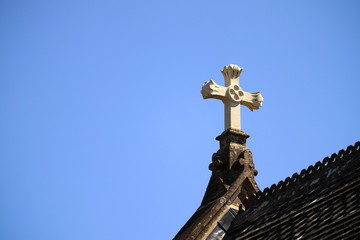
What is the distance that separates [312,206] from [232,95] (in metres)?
4.42

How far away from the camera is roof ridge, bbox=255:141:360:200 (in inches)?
441

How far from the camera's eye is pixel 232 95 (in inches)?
576

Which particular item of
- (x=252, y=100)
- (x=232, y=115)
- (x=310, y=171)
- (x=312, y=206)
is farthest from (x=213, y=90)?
(x=312, y=206)

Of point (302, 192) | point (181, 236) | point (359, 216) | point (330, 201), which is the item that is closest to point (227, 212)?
point (181, 236)

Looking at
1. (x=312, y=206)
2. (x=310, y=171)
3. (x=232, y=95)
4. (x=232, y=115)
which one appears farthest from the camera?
(x=232, y=95)

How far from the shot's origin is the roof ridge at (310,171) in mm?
11203

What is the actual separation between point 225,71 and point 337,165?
14.3 ft

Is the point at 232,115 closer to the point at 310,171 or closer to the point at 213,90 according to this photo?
the point at 213,90

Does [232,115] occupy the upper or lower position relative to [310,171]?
upper

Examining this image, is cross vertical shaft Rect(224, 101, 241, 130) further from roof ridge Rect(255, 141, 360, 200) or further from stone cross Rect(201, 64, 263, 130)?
roof ridge Rect(255, 141, 360, 200)

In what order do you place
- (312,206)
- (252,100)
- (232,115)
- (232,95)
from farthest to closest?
(252,100) < (232,95) < (232,115) < (312,206)

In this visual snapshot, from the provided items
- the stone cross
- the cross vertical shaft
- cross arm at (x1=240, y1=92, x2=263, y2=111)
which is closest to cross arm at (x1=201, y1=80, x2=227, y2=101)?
→ the stone cross

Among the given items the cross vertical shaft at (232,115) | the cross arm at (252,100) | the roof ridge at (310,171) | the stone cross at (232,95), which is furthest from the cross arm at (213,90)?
the roof ridge at (310,171)

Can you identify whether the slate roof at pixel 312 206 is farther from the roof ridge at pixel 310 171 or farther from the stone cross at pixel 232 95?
the stone cross at pixel 232 95
